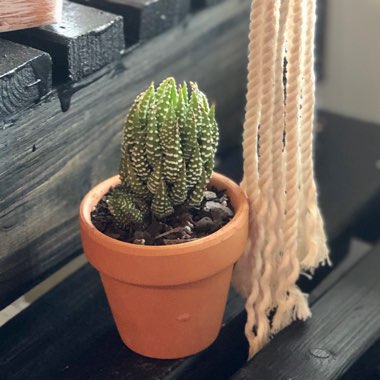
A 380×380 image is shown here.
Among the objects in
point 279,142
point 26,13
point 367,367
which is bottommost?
point 367,367

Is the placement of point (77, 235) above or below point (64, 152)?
below

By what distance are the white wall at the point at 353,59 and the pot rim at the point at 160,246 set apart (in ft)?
1.86

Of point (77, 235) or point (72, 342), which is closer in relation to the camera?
point (72, 342)

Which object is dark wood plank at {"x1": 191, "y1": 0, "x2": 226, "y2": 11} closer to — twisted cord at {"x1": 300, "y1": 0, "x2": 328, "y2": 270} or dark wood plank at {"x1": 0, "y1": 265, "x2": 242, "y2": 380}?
twisted cord at {"x1": 300, "y1": 0, "x2": 328, "y2": 270}

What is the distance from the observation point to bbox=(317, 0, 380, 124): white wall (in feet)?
4.63

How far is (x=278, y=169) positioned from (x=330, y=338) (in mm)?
236

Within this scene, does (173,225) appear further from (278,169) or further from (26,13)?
(26,13)

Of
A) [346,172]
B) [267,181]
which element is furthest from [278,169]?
[346,172]

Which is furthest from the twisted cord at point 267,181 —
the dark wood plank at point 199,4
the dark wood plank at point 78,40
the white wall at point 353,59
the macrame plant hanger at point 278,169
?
the white wall at point 353,59

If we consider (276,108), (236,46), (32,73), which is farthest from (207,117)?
(236,46)

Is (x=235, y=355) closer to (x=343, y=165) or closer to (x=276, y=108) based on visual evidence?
(x=276, y=108)

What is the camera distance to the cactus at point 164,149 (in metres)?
0.88

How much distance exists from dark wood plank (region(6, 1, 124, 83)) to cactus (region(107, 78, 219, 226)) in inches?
5.0

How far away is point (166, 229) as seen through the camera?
92 centimetres
